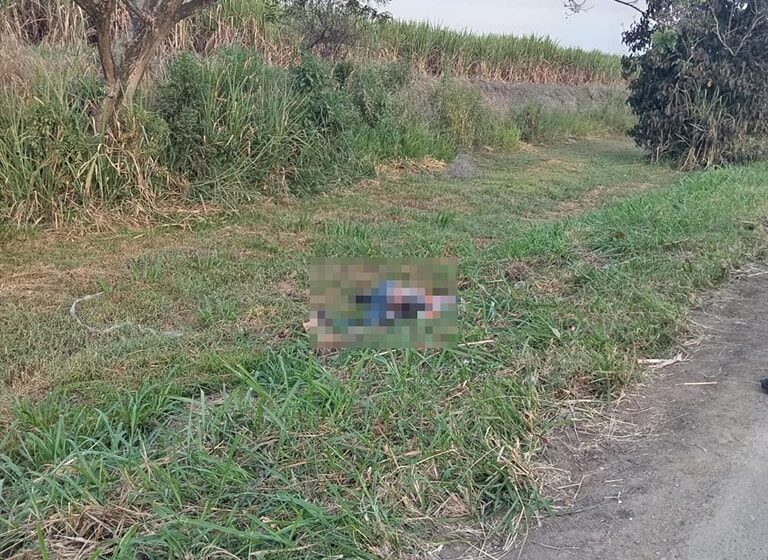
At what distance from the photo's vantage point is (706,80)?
31.0 ft

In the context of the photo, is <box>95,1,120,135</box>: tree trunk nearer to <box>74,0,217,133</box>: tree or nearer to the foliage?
<box>74,0,217,133</box>: tree

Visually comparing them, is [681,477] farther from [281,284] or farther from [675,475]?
[281,284]

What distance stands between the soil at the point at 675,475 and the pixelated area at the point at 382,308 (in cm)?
72

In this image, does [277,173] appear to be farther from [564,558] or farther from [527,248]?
[564,558]

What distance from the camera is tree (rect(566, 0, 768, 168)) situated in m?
9.21

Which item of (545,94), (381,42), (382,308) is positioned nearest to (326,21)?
(381,42)

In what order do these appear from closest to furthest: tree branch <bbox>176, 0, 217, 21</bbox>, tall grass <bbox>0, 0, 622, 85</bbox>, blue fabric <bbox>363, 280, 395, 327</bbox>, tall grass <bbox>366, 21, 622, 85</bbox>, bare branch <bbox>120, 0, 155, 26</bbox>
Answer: blue fabric <bbox>363, 280, 395, 327</bbox>, bare branch <bbox>120, 0, 155, 26</bbox>, tree branch <bbox>176, 0, 217, 21</bbox>, tall grass <bbox>0, 0, 622, 85</bbox>, tall grass <bbox>366, 21, 622, 85</bbox>

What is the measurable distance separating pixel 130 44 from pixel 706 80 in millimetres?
7851

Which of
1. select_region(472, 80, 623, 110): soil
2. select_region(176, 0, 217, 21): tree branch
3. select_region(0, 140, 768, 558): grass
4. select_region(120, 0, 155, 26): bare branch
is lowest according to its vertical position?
select_region(0, 140, 768, 558): grass

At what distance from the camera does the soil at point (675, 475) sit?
1738 mm

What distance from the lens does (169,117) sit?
5.99 m

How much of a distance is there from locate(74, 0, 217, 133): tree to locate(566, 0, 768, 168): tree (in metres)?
6.27

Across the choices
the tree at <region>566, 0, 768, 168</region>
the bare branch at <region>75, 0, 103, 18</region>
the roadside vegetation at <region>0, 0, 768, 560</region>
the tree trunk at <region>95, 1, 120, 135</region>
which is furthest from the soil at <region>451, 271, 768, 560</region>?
the tree at <region>566, 0, 768, 168</region>

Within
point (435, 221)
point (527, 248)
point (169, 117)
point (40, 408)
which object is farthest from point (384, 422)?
point (169, 117)
